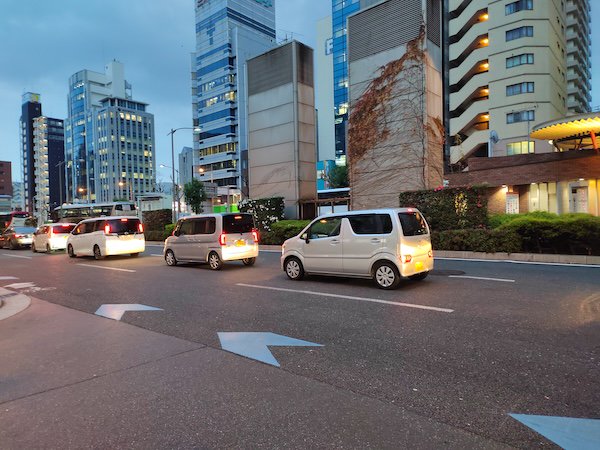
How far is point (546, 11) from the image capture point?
4781cm

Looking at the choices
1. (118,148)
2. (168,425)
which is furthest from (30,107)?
(168,425)

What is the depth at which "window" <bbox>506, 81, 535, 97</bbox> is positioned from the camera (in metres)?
48.0

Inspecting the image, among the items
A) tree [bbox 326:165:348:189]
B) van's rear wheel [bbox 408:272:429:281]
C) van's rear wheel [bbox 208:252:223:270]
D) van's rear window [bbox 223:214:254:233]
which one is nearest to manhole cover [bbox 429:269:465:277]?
van's rear wheel [bbox 408:272:429:281]

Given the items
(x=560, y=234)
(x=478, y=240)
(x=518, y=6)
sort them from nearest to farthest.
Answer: (x=560, y=234), (x=478, y=240), (x=518, y=6)

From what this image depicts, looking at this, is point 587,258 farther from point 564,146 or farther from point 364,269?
point 564,146

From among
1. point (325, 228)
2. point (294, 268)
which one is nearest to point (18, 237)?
point (294, 268)

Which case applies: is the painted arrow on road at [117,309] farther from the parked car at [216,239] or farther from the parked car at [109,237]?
the parked car at [109,237]

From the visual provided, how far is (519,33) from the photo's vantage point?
48656mm

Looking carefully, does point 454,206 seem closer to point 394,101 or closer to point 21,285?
point 394,101

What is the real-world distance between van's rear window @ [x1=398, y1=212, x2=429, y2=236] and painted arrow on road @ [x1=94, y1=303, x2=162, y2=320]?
5.22m

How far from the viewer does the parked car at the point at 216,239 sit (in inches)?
526

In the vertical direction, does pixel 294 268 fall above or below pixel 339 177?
below

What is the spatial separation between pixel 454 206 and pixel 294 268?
26.7 ft

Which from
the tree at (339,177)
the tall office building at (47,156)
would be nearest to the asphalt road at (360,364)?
the tree at (339,177)
